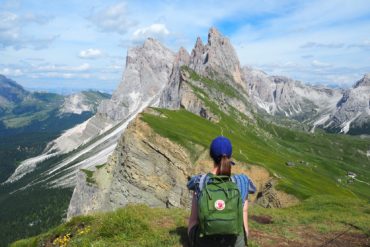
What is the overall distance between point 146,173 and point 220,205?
217 feet

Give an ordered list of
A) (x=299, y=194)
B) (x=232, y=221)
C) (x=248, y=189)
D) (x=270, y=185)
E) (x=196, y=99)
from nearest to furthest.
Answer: (x=232, y=221)
(x=248, y=189)
(x=299, y=194)
(x=270, y=185)
(x=196, y=99)

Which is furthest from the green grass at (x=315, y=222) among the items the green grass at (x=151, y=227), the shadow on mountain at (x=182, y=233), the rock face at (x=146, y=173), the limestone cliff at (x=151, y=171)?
the rock face at (x=146, y=173)

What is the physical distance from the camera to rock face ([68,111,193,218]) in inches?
2921

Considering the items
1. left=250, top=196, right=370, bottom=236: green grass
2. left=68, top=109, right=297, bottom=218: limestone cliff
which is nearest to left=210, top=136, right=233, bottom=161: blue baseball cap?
left=250, top=196, right=370, bottom=236: green grass

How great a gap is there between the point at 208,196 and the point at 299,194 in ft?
200

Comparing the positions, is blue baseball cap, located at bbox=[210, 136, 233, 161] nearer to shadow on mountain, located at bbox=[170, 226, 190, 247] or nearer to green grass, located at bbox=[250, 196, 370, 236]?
shadow on mountain, located at bbox=[170, 226, 190, 247]

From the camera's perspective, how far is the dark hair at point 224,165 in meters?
11.3

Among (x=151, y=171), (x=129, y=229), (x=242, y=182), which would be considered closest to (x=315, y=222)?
(x=129, y=229)

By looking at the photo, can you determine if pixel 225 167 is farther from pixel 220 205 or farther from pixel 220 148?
pixel 220 205

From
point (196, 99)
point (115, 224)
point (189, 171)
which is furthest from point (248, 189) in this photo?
point (196, 99)

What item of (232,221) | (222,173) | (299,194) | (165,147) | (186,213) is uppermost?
(222,173)

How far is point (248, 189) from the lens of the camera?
1188 centimetres

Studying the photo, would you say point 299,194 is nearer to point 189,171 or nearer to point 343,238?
point 189,171

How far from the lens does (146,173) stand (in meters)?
75.9
